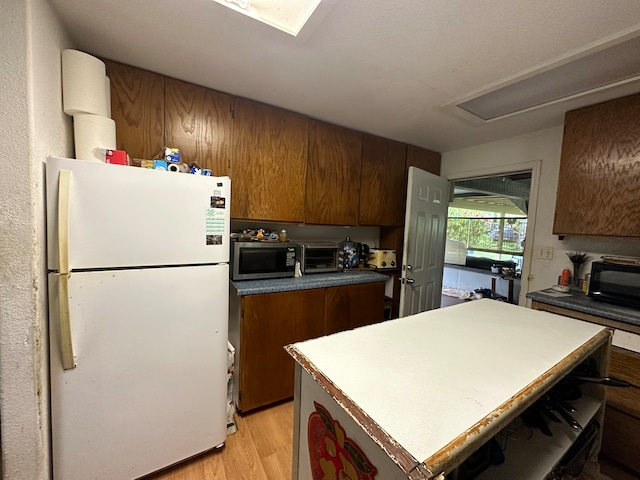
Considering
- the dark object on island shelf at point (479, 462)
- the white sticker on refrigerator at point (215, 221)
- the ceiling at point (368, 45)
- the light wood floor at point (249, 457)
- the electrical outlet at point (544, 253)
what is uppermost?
the ceiling at point (368, 45)

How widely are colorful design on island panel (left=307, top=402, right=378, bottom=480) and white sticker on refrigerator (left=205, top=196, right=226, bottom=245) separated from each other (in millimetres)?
954

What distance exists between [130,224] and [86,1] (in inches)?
36.1

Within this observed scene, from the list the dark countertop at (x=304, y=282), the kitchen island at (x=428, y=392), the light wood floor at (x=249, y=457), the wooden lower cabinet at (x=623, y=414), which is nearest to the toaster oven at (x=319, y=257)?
the dark countertop at (x=304, y=282)

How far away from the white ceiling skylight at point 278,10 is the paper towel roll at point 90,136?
81 cm

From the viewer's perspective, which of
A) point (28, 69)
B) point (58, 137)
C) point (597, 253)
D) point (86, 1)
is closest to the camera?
point (28, 69)

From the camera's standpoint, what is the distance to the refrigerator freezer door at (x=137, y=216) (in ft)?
3.32

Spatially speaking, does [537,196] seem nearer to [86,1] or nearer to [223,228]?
[223,228]

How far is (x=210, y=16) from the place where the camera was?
107 centimetres

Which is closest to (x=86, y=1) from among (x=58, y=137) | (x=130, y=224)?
(x=58, y=137)

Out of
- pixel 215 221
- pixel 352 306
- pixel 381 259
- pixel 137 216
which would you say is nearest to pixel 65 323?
pixel 137 216

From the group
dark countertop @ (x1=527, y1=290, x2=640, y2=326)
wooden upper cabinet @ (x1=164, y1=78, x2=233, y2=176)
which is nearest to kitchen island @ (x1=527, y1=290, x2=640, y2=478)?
dark countertop @ (x1=527, y1=290, x2=640, y2=326)

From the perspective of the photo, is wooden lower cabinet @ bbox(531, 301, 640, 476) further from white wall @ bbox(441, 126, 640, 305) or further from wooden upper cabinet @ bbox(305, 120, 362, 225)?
wooden upper cabinet @ bbox(305, 120, 362, 225)

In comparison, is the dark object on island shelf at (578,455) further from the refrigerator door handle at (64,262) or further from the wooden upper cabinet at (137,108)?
the wooden upper cabinet at (137,108)

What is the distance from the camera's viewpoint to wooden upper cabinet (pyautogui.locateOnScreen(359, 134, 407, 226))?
7.70 ft
